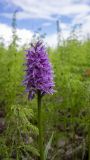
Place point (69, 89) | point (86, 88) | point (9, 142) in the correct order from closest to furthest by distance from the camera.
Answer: point (9, 142), point (86, 88), point (69, 89)

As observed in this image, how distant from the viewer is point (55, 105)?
23.9 feet

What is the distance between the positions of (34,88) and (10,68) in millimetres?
3342

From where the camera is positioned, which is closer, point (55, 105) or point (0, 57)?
point (55, 105)

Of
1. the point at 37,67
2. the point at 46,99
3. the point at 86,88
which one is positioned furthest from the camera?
the point at 46,99

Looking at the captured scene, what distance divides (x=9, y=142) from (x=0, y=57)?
10.5ft

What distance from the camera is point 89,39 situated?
46.7ft

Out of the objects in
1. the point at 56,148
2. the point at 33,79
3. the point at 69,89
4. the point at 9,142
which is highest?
the point at 33,79

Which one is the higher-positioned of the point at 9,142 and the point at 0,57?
the point at 0,57

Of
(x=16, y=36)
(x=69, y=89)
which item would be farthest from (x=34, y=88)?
(x=16, y=36)

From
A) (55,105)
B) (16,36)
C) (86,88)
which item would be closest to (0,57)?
(16,36)

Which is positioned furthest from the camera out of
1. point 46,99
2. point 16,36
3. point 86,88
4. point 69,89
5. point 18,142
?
point 16,36

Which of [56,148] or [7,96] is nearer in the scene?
[56,148]

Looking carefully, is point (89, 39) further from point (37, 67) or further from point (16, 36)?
point (37, 67)

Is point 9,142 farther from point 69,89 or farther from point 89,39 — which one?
point 89,39
